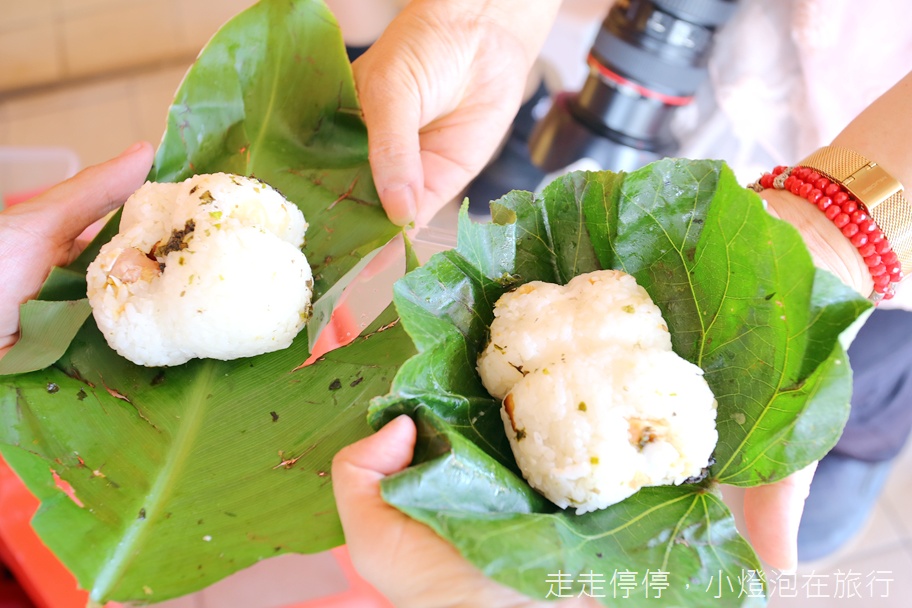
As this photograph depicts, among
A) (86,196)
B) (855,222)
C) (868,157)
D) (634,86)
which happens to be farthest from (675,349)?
(86,196)

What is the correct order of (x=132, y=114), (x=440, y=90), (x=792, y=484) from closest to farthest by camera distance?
(x=792, y=484) < (x=440, y=90) < (x=132, y=114)

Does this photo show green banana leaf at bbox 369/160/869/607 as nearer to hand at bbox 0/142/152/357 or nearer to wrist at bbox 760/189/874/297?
wrist at bbox 760/189/874/297

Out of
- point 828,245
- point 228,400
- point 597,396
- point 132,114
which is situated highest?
point 828,245

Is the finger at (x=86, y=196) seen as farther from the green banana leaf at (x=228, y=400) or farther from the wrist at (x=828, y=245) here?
the wrist at (x=828, y=245)

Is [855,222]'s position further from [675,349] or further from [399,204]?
[399,204]

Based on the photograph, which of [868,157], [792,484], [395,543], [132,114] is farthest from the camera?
[132,114]

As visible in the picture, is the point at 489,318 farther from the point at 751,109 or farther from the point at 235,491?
the point at 751,109

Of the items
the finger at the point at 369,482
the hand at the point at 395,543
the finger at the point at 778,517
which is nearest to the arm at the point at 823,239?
the finger at the point at 778,517
